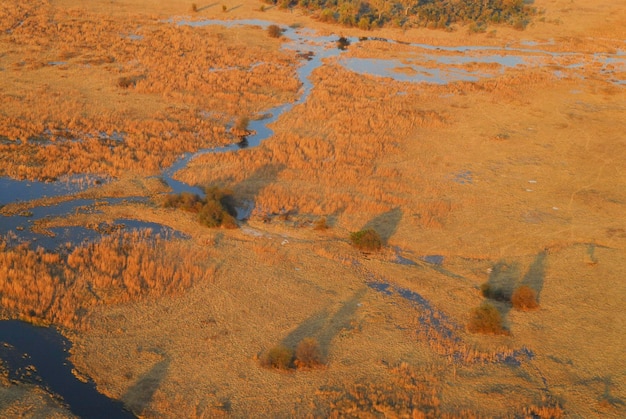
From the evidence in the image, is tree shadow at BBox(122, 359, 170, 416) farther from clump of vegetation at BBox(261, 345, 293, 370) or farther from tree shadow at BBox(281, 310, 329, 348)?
tree shadow at BBox(281, 310, 329, 348)

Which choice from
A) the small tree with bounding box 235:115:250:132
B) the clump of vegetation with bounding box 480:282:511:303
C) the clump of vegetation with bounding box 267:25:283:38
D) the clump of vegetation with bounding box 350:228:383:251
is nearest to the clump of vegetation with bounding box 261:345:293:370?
the clump of vegetation with bounding box 350:228:383:251

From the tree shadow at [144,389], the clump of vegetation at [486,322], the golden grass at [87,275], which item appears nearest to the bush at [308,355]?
the tree shadow at [144,389]

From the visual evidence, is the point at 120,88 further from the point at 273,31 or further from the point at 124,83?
the point at 273,31

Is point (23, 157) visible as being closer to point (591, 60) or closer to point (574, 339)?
point (574, 339)

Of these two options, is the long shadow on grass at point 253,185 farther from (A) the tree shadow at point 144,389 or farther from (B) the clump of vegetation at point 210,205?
(A) the tree shadow at point 144,389

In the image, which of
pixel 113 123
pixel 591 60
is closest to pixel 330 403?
pixel 113 123
